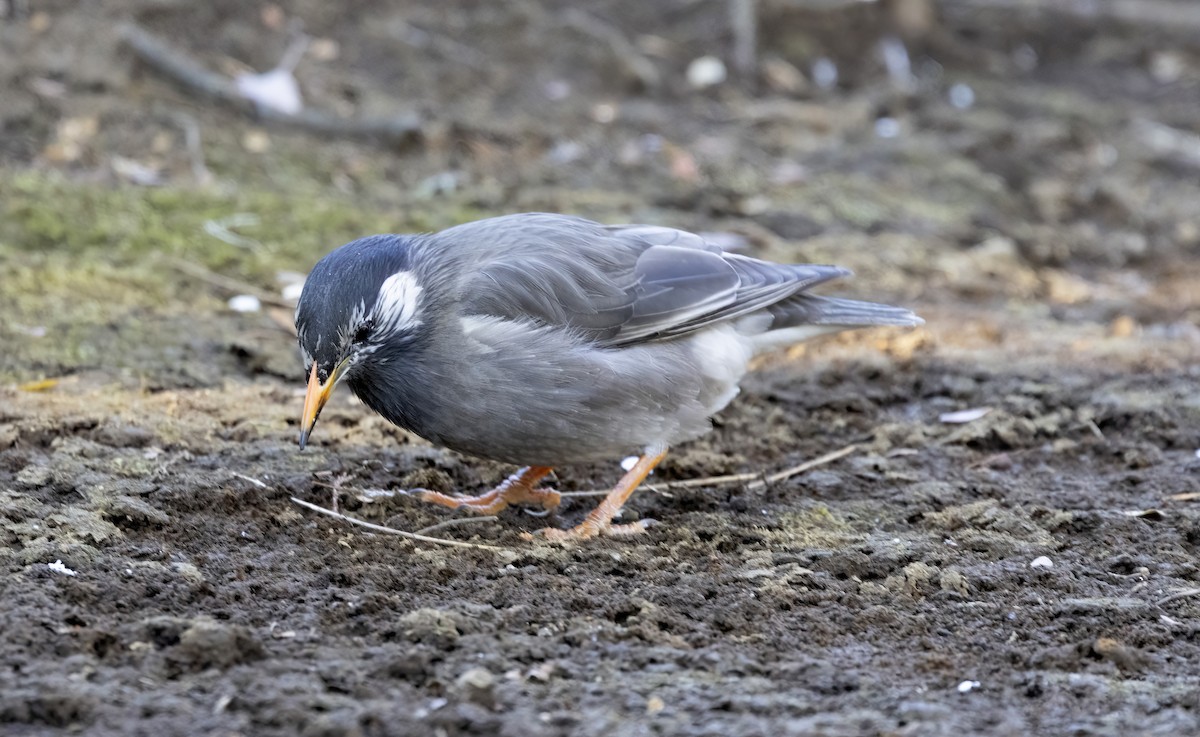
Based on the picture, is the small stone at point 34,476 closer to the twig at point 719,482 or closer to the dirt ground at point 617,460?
the dirt ground at point 617,460

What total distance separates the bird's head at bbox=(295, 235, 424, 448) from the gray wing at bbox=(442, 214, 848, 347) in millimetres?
266

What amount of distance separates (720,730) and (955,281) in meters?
5.73

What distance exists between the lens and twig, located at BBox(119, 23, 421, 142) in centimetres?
909

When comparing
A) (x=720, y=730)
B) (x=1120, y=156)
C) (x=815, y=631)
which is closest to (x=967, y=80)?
(x=1120, y=156)

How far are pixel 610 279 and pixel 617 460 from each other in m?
1.01

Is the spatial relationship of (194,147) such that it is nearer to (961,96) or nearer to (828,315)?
(828,315)

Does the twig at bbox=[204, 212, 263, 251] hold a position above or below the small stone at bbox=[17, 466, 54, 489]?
above

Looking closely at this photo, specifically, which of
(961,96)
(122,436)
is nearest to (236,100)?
(122,436)

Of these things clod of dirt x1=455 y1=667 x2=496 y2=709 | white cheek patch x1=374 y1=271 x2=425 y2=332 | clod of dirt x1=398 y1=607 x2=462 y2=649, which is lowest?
clod of dirt x1=398 y1=607 x2=462 y2=649

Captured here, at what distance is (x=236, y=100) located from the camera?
9.10m

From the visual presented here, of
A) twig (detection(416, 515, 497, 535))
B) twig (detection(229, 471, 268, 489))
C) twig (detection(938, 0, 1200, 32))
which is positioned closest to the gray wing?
twig (detection(416, 515, 497, 535))

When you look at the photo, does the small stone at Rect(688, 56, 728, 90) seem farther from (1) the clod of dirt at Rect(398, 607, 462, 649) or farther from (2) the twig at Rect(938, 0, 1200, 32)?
(1) the clod of dirt at Rect(398, 607, 462, 649)

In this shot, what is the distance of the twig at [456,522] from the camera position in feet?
15.6

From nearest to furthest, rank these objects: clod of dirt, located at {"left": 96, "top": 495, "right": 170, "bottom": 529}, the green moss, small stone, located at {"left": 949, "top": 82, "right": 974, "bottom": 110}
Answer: clod of dirt, located at {"left": 96, "top": 495, "right": 170, "bottom": 529} < the green moss < small stone, located at {"left": 949, "top": 82, "right": 974, "bottom": 110}
